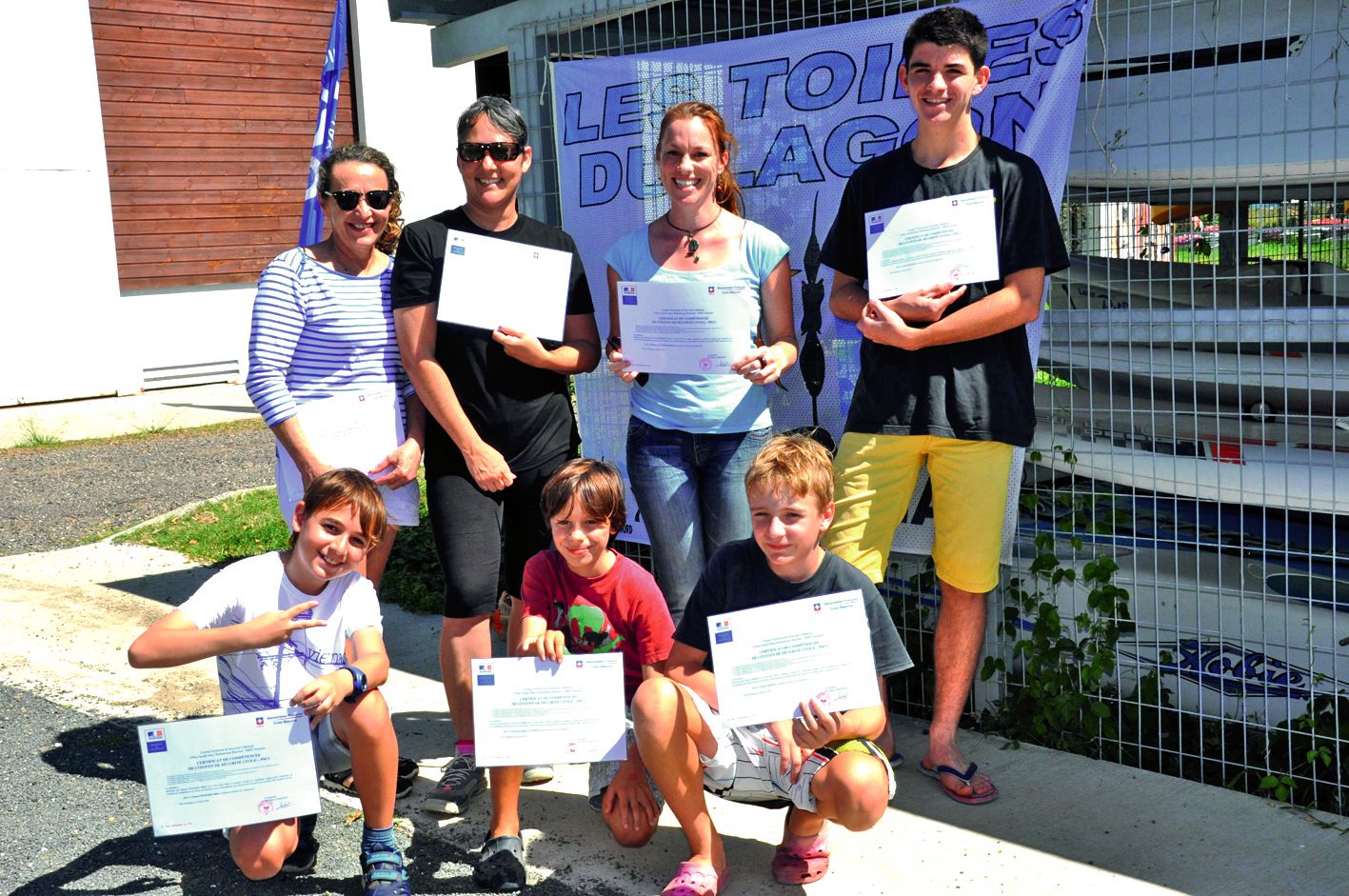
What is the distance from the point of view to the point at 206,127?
45.4 feet

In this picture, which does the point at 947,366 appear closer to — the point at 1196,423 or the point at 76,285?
the point at 1196,423

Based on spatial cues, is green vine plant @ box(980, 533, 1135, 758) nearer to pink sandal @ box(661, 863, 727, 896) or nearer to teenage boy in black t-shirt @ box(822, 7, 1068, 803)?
teenage boy in black t-shirt @ box(822, 7, 1068, 803)

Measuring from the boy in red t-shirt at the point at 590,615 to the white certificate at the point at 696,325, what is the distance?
1.78 ft

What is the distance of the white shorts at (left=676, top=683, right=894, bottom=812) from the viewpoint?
3119 millimetres

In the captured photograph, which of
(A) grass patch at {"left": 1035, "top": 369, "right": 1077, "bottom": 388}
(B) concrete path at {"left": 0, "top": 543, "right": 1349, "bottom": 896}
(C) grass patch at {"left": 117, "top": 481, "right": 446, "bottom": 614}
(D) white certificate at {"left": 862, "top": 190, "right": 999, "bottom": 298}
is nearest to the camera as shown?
(B) concrete path at {"left": 0, "top": 543, "right": 1349, "bottom": 896}

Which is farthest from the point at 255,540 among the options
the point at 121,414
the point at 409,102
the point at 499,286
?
the point at 409,102

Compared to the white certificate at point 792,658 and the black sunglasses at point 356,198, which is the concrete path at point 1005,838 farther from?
the black sunglasses at point 356,198

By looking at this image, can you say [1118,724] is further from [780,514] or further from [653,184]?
[653,184]

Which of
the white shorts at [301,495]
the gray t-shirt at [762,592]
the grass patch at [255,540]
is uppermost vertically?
the white shorts at [301,495]

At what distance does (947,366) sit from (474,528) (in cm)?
145

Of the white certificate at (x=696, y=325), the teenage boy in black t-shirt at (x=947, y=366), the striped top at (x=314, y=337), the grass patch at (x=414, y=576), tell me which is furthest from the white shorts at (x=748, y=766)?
the grass patch at (x=414, y=576)

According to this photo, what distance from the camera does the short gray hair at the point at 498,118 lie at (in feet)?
12.1

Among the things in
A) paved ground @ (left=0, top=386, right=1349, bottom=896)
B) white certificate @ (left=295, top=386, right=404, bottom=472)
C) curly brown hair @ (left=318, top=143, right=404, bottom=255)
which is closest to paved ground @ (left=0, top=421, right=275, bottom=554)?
paved ground @ (left=0, top=386, right=1349, bottom=896)

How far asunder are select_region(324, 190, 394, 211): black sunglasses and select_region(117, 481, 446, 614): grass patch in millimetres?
2465
